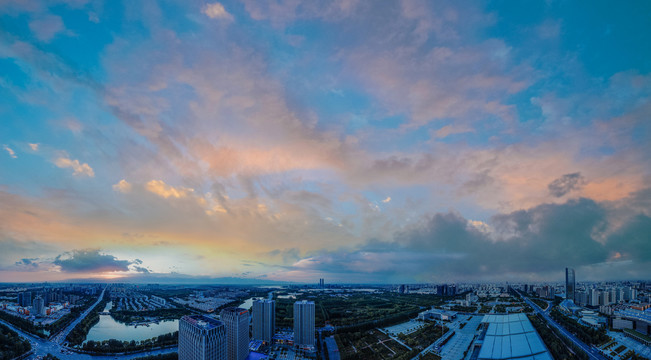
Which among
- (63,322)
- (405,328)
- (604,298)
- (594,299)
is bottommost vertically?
(63,322)

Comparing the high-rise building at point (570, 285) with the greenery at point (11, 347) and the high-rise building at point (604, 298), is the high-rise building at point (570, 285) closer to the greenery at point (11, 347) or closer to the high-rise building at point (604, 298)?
the high-rise building at point (604, 298)

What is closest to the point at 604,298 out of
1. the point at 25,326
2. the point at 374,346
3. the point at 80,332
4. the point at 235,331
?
the point at 374,346

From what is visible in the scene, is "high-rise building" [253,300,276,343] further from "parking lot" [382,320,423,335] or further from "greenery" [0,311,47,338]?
"greenery" [0,311,47,338]

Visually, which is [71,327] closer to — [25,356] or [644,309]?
[25,356]

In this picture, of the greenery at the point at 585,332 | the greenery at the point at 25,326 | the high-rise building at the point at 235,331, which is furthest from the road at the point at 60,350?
the greenery at the point at 585,332

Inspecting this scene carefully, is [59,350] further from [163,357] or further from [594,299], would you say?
[594,299]
